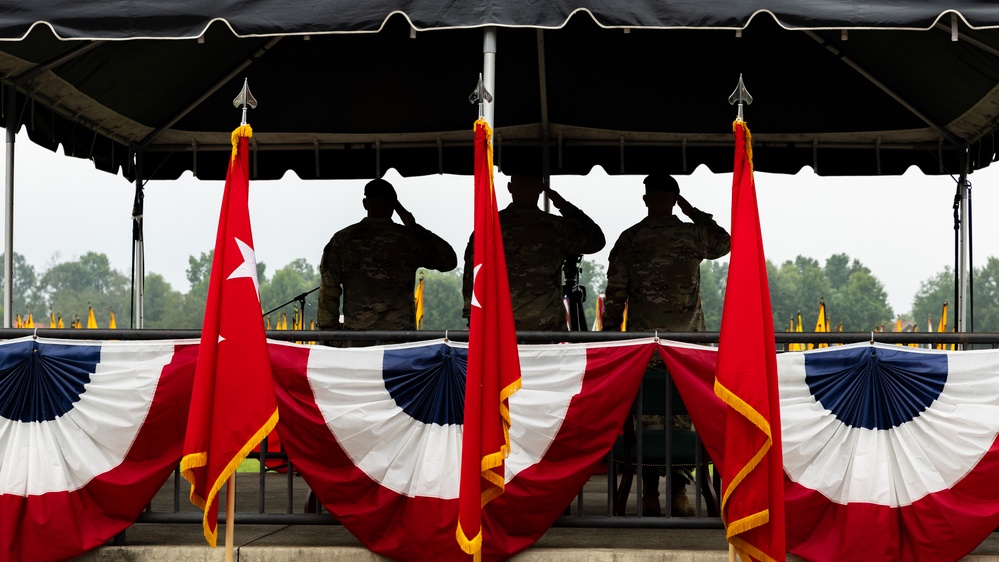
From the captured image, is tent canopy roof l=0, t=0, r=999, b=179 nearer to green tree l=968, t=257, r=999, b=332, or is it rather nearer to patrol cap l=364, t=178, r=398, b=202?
patrol cap l=364, t=178, r=398, b=202

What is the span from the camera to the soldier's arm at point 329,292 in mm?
7977

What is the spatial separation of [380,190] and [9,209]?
248 centimetres

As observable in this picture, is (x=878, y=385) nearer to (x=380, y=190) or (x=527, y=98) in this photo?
(x=380, y=190)

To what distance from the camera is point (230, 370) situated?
5.67m

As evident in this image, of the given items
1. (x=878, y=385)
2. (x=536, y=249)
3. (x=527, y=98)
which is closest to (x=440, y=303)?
(x=527, y=98)

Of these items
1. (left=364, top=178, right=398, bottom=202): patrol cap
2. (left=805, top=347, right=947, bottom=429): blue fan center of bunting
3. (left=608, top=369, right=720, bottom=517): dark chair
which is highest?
(left=364, top=178, right=398, bottom=202): patrol cap

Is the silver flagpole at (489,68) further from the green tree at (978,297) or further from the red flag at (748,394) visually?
the green tree at (978,297)

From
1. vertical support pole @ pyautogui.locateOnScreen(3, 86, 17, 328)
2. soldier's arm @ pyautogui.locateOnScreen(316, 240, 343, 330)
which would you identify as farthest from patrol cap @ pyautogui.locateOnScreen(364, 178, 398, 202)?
vertical support pole @ pyautogui.locateOnScreen(3, 86, 17, 328)

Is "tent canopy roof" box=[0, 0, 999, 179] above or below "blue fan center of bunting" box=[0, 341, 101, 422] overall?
above

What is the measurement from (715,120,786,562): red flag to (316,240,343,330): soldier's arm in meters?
3.35

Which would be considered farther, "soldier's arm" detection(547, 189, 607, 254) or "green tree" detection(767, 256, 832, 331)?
"green tree" detection(767, 256, 832, 331)

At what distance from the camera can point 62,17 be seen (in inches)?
233

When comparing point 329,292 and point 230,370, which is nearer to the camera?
point 230,370

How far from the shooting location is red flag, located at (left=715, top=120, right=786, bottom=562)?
5.35 m
